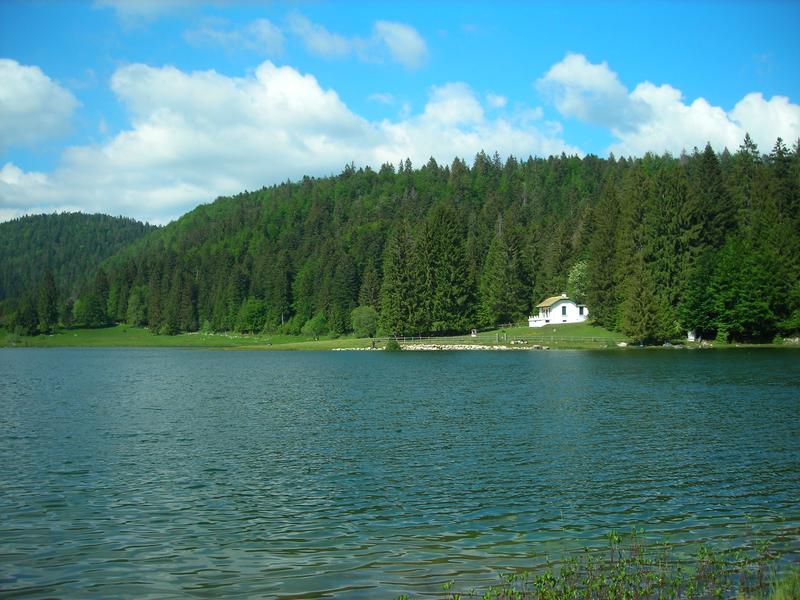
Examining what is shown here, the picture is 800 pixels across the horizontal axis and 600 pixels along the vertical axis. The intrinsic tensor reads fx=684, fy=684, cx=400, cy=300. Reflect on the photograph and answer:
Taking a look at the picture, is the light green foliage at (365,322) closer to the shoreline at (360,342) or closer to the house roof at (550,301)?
the shoreline at (360,342)

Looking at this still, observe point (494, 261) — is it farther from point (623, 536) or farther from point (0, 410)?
point (623, 536)

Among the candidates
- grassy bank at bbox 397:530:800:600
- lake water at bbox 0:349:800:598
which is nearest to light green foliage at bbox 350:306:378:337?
lake water at bbox 0:349:800:598

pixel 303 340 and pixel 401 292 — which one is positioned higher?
pixel 401 292

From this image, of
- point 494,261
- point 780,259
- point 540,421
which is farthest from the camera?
point 494,261

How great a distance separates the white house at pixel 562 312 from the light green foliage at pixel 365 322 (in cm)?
3000

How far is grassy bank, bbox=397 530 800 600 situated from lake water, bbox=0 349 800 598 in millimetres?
766

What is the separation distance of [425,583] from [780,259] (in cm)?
9118

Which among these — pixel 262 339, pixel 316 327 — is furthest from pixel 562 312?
pixel 262 339

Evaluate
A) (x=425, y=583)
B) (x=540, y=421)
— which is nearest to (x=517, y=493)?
(x=425, y=583)

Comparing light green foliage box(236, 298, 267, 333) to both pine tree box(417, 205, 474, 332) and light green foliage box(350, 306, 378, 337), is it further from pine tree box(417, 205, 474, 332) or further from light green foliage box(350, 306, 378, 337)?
pine tree box(417, 205, 474, 332)

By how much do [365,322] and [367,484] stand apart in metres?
109

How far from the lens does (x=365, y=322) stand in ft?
426

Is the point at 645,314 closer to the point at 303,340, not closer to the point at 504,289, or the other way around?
the point at 504,289

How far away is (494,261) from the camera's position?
13225cm
